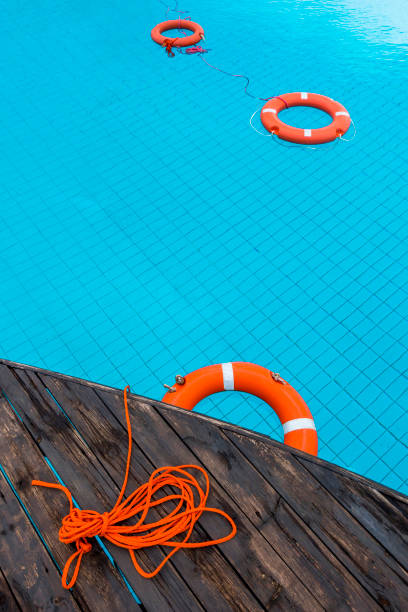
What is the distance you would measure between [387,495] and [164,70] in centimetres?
605

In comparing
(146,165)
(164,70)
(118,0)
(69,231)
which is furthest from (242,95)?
(118,0)

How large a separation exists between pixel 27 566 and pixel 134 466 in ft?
1.64

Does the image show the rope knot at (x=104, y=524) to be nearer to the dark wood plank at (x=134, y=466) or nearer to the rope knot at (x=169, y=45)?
the dark wood plank at (x=134, y=466)

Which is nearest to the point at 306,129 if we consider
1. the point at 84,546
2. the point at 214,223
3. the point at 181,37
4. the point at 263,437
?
the point at 214,223

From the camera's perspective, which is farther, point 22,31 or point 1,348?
point 22,31

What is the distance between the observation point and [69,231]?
445 cm

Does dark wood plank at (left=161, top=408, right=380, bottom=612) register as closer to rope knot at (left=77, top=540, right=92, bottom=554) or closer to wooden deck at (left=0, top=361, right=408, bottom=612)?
wooden deck at (left=0, top=361, right=408, bottom=612)

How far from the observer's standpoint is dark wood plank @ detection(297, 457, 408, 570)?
166 centimetres

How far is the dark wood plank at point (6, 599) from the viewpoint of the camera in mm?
1581

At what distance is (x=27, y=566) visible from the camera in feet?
5.45

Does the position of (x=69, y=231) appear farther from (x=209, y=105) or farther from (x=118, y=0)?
(x=118, y=0)

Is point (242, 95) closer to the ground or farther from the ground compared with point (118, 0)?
closer to the ground

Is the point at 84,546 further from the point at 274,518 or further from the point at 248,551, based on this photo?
the point at 274,518

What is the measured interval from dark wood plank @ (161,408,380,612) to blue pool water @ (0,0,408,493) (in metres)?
1.39
